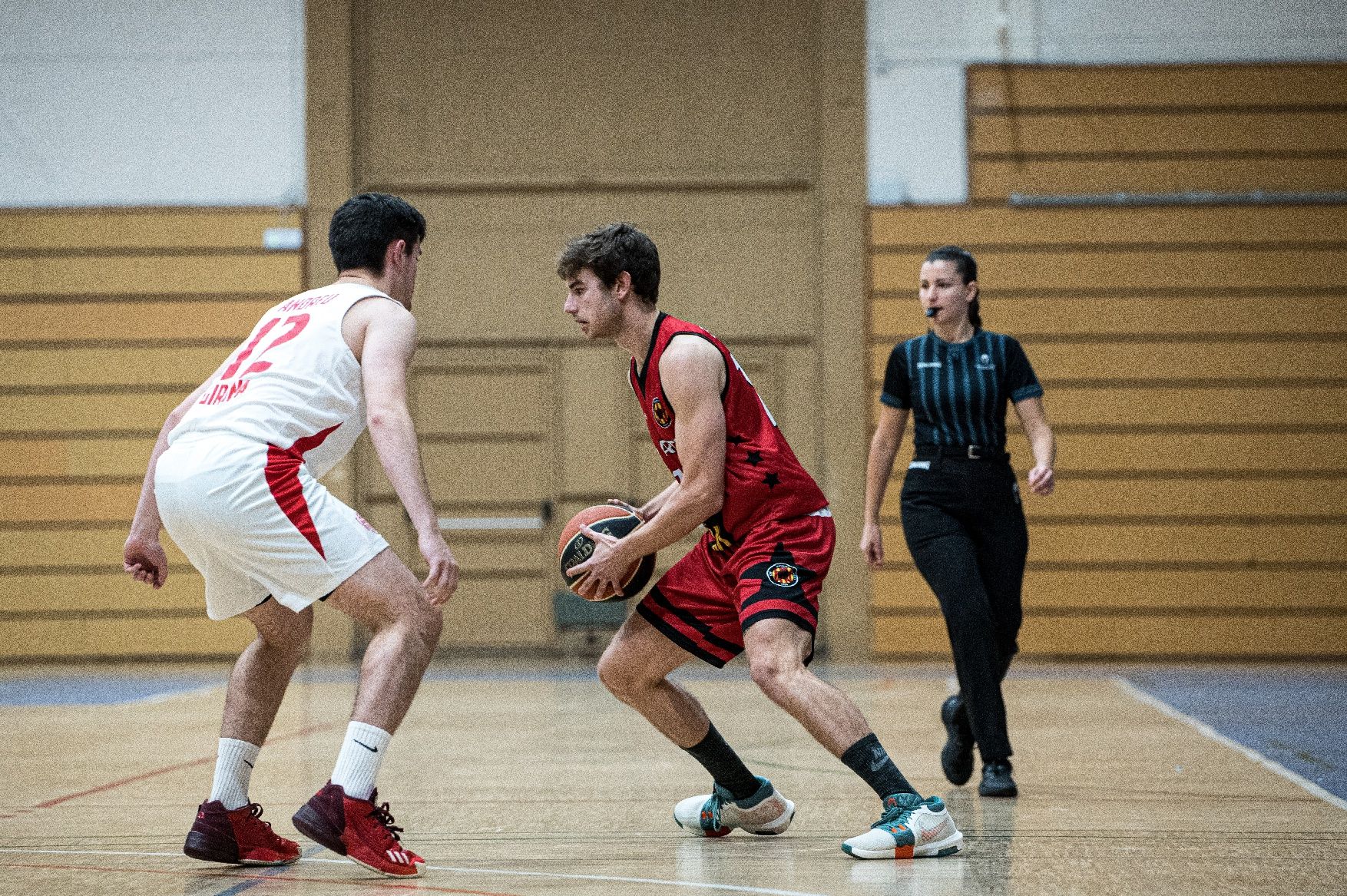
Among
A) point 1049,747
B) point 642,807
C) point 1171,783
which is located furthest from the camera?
point 1049,747

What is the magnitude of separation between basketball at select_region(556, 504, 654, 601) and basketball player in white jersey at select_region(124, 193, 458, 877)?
49 cm

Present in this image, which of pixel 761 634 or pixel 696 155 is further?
pixel 696 155

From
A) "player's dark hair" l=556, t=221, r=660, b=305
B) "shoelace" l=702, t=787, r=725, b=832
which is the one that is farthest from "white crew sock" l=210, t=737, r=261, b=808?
"player's dark hair" l=556, t=221, r=660, b=305

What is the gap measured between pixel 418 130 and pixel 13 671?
4736 mm

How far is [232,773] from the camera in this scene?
10.4 feet

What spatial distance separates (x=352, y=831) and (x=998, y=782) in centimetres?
202

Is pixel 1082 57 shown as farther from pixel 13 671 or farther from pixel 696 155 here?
pixel 13 671

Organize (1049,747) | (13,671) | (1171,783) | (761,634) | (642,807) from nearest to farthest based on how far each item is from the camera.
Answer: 1. (761,634)
2. (642,807)
3. (1171,783)
4. (1049,747)
5. (13,671)

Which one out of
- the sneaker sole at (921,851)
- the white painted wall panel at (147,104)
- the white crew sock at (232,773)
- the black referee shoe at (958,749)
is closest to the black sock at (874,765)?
the sneaker sole at (921,851)

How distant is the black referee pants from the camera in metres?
4.13

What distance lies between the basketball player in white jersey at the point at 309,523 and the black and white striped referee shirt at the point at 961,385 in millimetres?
1811

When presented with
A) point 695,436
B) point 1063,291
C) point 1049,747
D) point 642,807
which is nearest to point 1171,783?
point 1049,747

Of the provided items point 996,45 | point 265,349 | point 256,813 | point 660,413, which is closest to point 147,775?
point 256,813

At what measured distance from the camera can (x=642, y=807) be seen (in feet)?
12.9
